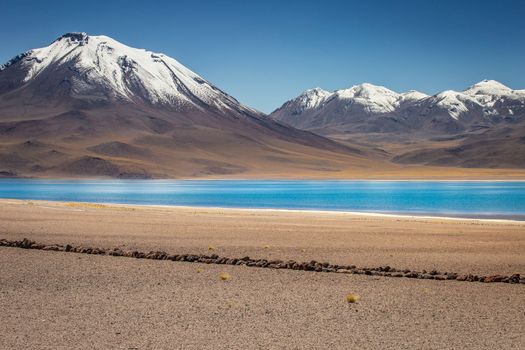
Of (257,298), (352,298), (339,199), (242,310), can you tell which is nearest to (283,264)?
(257,298)

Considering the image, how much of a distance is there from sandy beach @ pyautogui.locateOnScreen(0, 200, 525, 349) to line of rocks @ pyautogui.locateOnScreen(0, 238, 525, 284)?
497 millimetres

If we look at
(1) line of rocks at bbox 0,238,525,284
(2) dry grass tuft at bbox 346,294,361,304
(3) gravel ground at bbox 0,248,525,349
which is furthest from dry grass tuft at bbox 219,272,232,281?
(2) dry grass tuft at bbox 346,294,361,304

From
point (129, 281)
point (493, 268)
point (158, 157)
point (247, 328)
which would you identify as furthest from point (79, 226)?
point (158, 157)

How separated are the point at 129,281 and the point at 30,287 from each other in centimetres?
197

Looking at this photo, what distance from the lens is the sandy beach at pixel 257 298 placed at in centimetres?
1023

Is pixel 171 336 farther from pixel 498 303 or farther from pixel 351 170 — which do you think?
pixel 351 170

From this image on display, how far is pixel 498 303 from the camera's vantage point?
12.7 metres

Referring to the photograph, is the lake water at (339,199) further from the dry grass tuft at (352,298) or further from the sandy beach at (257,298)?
the dry grass tuft at (352,298)

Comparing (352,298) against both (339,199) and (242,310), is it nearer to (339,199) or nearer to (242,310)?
(242,310)

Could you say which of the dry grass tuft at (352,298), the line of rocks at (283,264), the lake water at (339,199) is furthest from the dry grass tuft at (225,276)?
the lake water at (339,199)

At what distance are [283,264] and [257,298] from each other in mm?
4053

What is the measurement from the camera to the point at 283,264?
17.2 meters

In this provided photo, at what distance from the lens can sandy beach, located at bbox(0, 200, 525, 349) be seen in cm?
1023

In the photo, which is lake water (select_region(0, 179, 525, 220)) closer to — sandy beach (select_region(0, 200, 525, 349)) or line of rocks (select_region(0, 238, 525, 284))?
sandy beach (select_region(0, 200, 525, 349))
